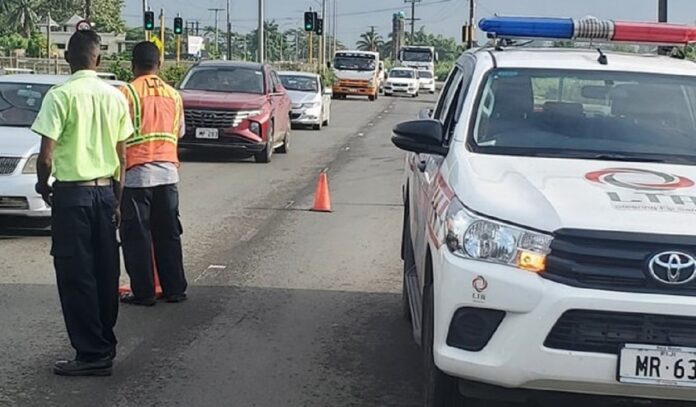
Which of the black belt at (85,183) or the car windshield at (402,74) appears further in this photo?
the car windshield at (402,74)

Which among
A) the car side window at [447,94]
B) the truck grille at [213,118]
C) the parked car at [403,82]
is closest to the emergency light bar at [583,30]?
the car side window at [447,94]

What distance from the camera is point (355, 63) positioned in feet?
169

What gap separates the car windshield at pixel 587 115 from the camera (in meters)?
5.70

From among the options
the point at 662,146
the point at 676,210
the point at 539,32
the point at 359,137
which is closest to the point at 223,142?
the point at 359,137

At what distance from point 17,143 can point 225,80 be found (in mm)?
8990

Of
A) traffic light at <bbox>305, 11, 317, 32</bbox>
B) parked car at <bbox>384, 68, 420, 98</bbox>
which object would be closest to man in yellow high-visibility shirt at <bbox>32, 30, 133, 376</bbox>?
traffic light at <bbox>305, 11, 317, 32</bbox>

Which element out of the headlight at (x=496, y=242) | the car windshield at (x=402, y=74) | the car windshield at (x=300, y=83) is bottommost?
the car windshield at (x=402, y=74)

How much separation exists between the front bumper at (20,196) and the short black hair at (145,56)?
2859 millimetres

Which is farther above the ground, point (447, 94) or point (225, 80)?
point (447, 94)

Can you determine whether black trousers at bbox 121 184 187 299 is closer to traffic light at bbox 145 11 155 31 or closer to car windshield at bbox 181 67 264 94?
car windshield at bbox 181 67 264 94

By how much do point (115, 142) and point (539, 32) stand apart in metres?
2.85

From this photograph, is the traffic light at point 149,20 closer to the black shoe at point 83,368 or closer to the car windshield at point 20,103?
the car windshield at point 20,103

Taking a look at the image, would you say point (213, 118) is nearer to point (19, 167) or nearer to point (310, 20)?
point (19, 167)

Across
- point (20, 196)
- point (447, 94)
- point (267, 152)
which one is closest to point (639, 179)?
point (447, 94)
